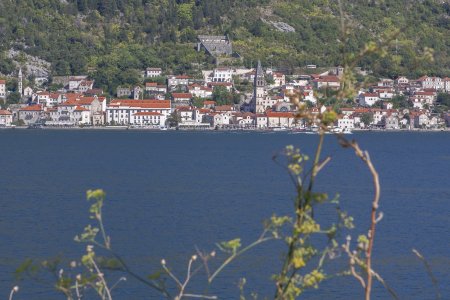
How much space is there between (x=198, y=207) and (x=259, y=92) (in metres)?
45.5

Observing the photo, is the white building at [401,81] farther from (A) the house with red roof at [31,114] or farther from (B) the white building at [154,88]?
(A) the house with red roof at [31,114]

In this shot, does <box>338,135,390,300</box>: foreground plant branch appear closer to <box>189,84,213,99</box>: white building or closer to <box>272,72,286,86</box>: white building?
<box>189,84,213,99</box>: white building

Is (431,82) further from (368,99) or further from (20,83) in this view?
(20,83)

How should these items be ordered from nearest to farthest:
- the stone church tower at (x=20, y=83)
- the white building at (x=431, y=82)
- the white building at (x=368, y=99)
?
1. the stone church tower at (x=20, y=83)
2. the white building at (x=368, y=99)
3. the white building at (x=431, y=82)

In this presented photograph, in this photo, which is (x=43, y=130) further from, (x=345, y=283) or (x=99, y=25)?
(x=345, y=283)

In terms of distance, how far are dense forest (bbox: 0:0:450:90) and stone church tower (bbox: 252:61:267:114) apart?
5583 millimetres

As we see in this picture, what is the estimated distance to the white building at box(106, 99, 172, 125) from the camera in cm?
6388

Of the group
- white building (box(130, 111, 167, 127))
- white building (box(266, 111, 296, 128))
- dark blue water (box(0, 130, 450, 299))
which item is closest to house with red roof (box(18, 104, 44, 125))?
white building (box(130, 111, 167, 127))

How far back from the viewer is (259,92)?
215ft

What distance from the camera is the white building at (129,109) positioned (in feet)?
210

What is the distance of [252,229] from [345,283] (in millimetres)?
4837

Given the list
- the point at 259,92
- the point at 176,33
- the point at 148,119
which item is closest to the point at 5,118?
the point at 148,119

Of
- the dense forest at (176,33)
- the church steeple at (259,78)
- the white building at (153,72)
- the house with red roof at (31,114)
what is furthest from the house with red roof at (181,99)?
the house with red roof at (31,114)

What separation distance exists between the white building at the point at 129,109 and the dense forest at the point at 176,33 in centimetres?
392
